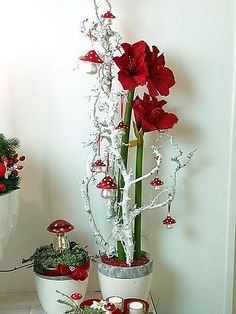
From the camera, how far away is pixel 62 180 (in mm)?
1840

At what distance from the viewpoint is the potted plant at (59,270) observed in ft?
5.40

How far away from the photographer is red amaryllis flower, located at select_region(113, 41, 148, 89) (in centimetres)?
159

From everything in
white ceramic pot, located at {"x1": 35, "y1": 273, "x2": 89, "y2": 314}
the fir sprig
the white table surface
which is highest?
the fir sprig

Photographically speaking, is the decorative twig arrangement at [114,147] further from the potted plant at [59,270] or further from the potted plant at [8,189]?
the potted plant at [8,189]

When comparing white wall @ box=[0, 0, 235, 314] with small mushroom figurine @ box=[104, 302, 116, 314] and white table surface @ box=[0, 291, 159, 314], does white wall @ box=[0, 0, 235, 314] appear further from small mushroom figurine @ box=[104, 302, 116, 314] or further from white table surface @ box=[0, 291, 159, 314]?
small mushroom figurine @ box=[104, 302, 116, 314]

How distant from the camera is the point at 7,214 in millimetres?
Result: 1567

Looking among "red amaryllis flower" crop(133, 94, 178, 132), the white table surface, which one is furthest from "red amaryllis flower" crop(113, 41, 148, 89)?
the white table surface

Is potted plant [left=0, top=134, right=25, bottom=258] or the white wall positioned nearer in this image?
potted plant [left=0, top=134, right=25, bottom=258]

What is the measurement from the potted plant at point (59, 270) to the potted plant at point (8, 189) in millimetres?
140

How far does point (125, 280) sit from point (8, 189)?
0.46 metres

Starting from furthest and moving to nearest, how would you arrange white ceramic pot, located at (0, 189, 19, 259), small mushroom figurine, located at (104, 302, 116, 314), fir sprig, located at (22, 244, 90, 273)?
fir sprig, located at (22, 244, 90, 273)
white ceramic pot, located at (0, 189, 19, 259)
small mushroom figurine, located at (104, 302, 116, 314)

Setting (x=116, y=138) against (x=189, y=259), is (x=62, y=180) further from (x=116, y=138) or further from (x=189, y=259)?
(x=189, y=259)

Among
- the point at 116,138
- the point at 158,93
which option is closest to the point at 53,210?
the point at 116,138

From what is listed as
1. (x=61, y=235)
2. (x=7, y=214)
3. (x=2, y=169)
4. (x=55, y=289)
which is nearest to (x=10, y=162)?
(x=2, y=169)
